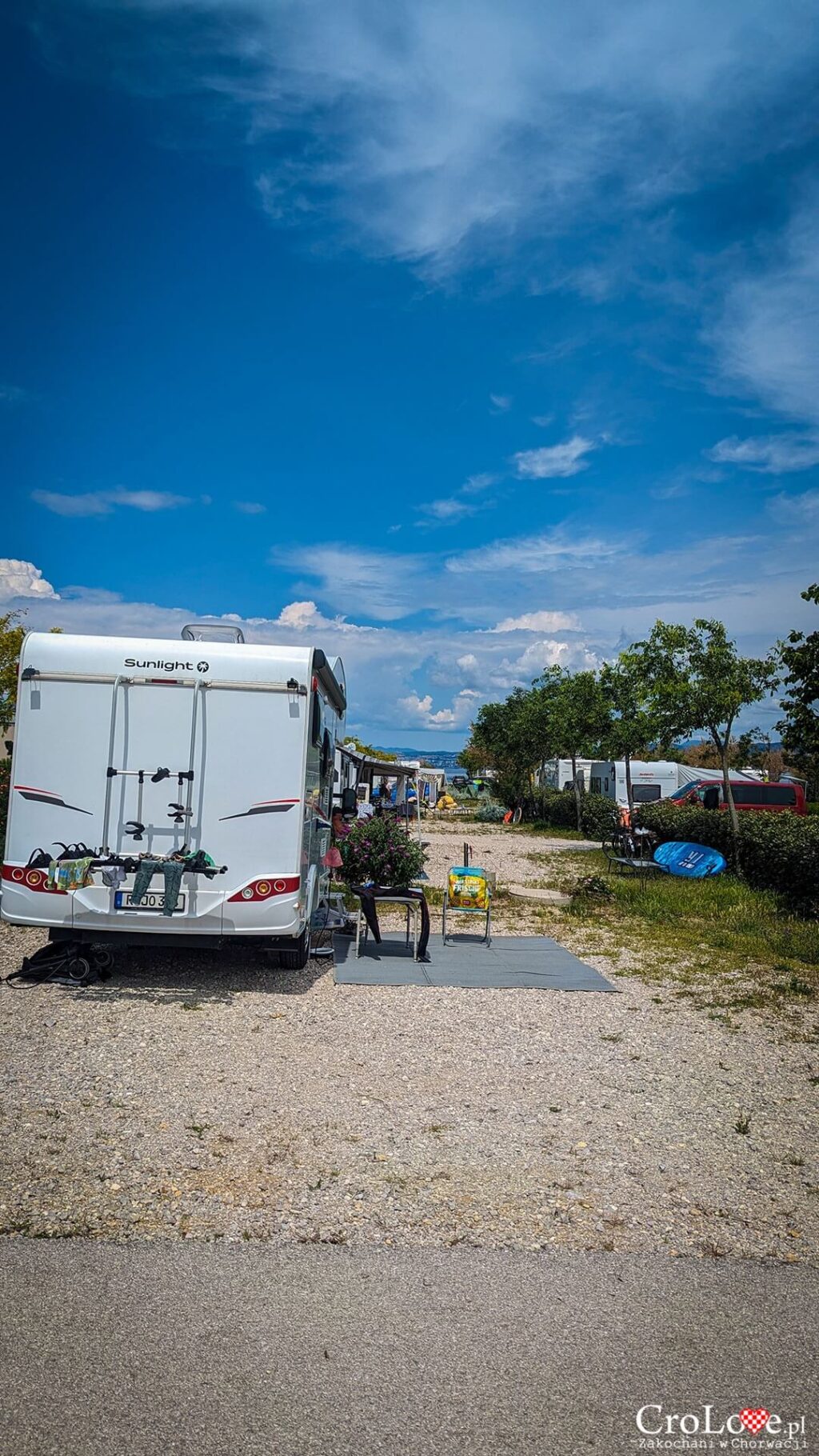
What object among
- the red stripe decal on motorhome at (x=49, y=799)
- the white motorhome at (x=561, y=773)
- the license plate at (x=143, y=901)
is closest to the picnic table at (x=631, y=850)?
the license plate at (x=143, y=901)

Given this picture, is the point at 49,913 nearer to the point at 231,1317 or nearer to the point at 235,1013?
the point at 235,1013

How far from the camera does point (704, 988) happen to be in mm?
8383

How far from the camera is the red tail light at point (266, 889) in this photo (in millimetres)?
7133

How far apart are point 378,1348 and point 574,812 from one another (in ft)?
110

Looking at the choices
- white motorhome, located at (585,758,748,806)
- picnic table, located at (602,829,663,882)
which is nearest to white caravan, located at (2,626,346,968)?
picnic table, located at (602,829,663,882)

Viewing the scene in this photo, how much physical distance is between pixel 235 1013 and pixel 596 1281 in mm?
4036

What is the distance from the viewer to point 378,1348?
115 inches

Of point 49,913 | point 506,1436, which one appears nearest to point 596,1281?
point 506,1436

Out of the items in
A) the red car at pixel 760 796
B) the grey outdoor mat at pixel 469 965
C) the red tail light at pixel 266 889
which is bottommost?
the grey outdoor mat at pixel 469 965

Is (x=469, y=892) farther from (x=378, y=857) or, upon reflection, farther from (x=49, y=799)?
(x=49, y=799)

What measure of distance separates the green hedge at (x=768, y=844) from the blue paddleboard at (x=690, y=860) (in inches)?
17.1

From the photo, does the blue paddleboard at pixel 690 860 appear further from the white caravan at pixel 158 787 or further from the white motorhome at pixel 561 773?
the white motorhome at pixel 561 773

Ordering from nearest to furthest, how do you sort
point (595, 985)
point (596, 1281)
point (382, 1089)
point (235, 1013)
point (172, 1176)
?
1. point (596, 1281)
2. point (172, 1176)
3. point (382, 1089)
4. point (235, 1013)
5. point (595, 985)

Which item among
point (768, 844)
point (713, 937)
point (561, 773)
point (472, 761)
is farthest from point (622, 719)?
point (472, 761)
